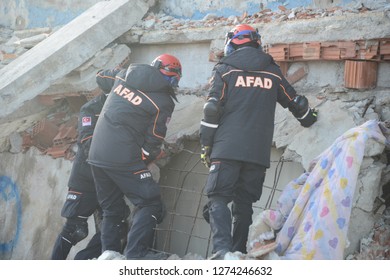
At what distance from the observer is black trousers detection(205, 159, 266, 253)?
4949 mm

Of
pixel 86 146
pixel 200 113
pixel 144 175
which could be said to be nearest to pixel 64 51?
pixel 86 146

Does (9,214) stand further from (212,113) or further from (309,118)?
(309,118)

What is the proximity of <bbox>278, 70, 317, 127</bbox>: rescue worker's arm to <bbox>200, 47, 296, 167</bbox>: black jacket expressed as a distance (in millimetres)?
86

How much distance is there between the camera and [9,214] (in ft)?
25.0

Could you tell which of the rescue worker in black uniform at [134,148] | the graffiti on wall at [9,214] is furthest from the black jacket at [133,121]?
the graffiti on wall at [9,214]

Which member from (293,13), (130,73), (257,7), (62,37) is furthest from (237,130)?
(62,37)

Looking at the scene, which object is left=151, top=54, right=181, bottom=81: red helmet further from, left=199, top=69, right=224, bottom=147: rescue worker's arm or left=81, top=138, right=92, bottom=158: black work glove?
left=81, top=138, right=92, bottom=158: black work glove

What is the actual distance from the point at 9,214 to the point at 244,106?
146 inches

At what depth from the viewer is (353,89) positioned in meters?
5.80

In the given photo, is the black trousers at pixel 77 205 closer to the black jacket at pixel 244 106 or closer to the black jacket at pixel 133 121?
the black jacket at pixel 133 121

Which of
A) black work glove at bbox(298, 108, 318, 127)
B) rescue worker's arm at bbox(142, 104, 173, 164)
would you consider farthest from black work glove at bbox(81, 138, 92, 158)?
black work glove at bbox(298, 108, 318, 127)

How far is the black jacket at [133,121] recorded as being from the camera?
17.9 feet

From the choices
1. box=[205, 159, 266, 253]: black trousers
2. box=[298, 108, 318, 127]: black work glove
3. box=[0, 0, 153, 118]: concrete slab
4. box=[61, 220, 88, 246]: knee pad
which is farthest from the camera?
box=[0, 0, 153, 118]: concrete slab

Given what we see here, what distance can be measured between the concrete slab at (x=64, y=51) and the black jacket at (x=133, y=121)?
1.71 m
